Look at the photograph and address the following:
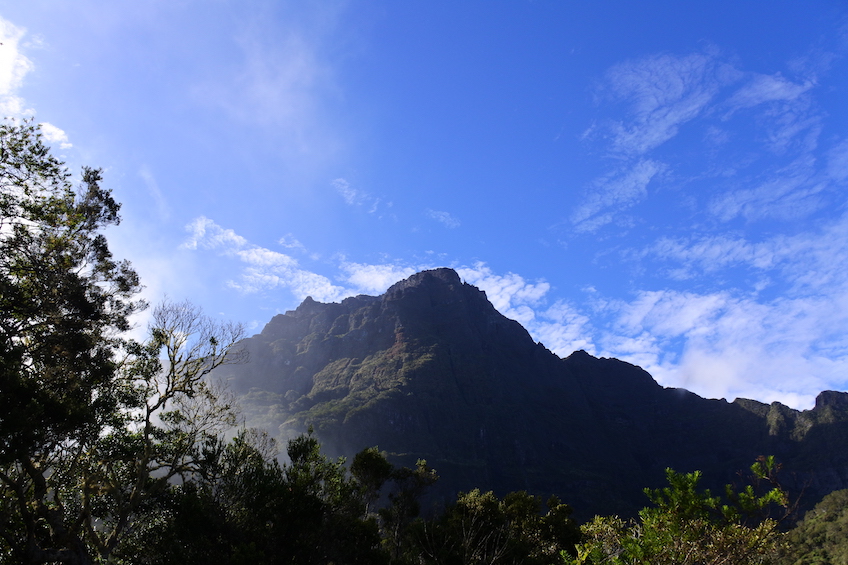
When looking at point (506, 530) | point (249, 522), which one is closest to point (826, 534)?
point (506, 530)

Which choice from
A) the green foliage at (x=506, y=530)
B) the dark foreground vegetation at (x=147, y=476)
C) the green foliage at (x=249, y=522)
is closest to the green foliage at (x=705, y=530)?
the dark foreground vegetation at (x=147, y=476)

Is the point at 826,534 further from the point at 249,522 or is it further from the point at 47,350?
the point at 47,350

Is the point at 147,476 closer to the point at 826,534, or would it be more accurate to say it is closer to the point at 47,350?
the point at 47,350

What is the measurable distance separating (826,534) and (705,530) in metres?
128

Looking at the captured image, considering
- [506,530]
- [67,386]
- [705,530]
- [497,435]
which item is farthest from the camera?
[497,435]

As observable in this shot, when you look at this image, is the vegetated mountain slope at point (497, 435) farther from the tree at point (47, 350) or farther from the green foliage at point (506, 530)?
the tree at point (47, 350)

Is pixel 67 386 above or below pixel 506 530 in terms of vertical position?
above

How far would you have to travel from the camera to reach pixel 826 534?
95.6m

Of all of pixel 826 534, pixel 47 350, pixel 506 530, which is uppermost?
pixel 47 350

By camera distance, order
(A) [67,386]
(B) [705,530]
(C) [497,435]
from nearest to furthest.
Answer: (B) [705,530]
(A) [67,386]
(C) [497,435]

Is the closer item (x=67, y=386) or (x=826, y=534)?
(x=67, y=386)

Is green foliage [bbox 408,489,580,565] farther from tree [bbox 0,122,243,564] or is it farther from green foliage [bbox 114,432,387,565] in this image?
tree [bbox 0,122,243,564]

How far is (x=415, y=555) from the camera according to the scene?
2314cm

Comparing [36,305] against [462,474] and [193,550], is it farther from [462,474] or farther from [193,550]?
[462,474]
